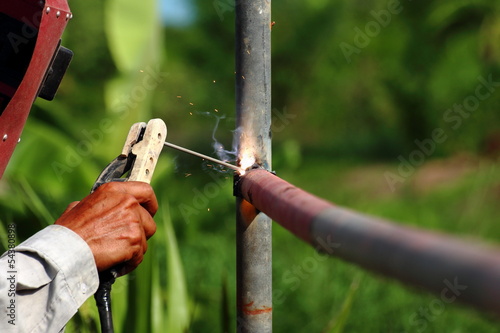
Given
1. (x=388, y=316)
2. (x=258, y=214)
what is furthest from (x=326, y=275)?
(x=258, y=214)

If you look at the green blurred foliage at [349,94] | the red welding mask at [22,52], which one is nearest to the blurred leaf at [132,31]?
the green blurred foliage at [349,94]

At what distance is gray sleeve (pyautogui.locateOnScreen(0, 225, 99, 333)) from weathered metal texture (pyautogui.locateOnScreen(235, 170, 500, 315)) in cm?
35

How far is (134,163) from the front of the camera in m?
0.88

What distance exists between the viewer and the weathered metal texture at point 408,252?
0.35 meters

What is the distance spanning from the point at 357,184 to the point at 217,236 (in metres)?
2.03

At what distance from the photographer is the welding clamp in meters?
0.88

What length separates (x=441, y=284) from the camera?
1.26ft

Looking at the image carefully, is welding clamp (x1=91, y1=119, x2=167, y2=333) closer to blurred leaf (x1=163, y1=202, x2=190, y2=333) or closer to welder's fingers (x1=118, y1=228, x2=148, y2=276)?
welder's fingers (x1=118, y1=228, x2=148, y2=276)

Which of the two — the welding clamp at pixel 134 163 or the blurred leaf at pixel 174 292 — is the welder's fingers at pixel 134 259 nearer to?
the welding clamp at pixel 134 163

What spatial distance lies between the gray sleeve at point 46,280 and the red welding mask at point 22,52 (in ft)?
0.52

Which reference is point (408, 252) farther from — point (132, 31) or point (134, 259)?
point (132, 31)

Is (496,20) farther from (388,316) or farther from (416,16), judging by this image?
(388,316)

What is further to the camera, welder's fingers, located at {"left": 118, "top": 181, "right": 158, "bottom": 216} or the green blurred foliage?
the green blurred foliage

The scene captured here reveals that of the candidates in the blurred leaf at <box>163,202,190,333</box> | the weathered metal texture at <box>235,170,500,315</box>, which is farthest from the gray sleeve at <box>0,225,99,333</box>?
the blurred leaf at <box>163,202,190,333</box>
